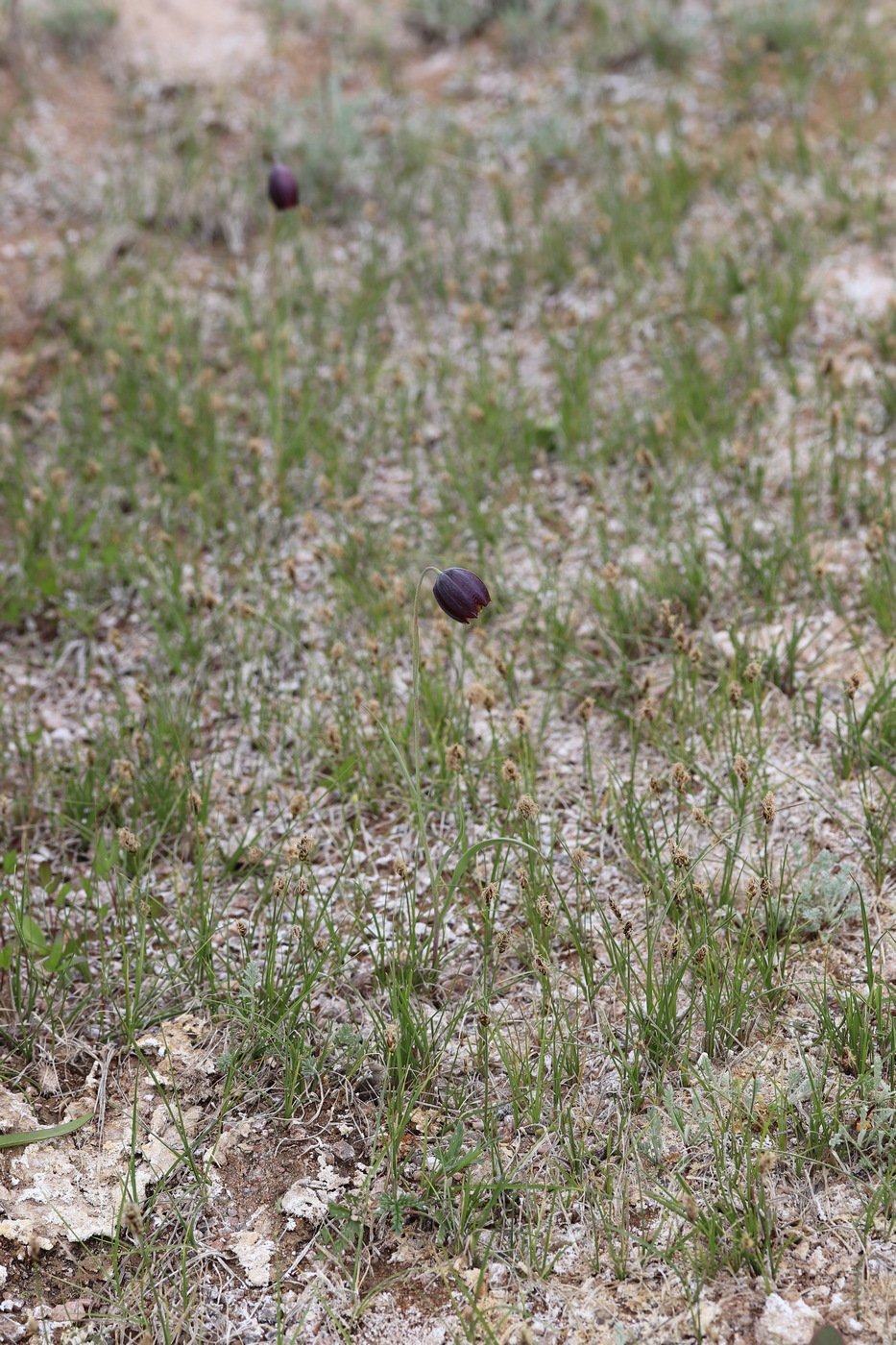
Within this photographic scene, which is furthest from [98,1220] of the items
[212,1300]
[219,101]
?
[219,101]

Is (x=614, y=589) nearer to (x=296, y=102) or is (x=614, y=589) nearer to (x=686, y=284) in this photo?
(x=686, y=284)

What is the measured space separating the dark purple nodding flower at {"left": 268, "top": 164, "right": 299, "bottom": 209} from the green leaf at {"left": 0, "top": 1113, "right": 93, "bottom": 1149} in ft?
9.79

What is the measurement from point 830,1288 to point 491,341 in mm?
4084

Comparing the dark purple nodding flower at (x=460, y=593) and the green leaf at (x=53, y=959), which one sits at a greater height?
the dark purple nodding flower at (x=460, y=593)

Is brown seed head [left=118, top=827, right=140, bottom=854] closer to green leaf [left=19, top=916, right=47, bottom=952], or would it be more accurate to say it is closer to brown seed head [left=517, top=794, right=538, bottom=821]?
green leaf [left=19, top=916, right=47, bottom=952]

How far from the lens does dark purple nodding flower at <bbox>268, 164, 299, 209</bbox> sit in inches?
156

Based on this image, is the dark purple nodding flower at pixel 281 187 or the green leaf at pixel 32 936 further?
the dark purple nodding flower at pixel 281 187

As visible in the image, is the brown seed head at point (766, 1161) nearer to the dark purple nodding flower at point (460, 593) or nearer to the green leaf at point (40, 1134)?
the dark purple nodding flower at point (460, 593)

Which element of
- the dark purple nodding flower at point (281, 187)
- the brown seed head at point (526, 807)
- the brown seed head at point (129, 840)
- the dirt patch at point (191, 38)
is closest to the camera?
the brown seed head at point (526, 807)

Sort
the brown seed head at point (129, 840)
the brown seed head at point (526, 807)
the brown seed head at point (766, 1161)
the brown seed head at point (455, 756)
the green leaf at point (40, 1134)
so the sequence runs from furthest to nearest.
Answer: the brown seed head at point (455, 756)
the brown seed head at point (129, 840)
the brown seed head at point (526, 807)
the green leaf at point (40, 1134)
the brown seed head at point (766, 1161)

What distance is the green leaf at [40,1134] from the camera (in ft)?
8.03

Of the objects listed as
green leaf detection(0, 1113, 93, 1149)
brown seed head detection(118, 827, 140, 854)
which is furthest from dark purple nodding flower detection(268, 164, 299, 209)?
green leaf detection(0, 1113, 93, 1149)

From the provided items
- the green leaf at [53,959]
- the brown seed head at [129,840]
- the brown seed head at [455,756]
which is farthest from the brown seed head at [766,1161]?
the green leaf at [53,959]

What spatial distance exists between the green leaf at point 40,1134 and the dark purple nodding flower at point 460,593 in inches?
54.1
